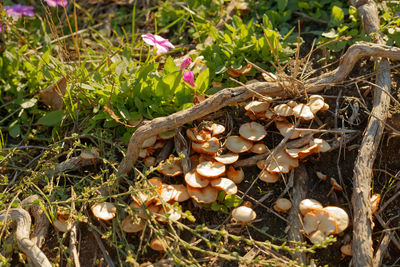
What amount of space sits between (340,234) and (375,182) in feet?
1.62

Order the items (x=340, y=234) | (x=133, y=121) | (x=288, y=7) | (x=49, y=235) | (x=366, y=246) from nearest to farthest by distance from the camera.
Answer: (x=366, y=246) < (x=340, y=234) < (x=49, y=235) < (x=133, y=121) < (x=288, y=7)

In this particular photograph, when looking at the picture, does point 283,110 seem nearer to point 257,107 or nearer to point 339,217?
point 257,107

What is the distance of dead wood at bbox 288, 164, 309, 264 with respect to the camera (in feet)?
7.70

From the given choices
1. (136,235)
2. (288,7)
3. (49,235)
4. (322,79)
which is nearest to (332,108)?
(322,79)

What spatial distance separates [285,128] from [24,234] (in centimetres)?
175

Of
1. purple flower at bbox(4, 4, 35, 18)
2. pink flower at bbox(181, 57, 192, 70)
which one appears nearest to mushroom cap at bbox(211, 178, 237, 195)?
pink flower at bbox(181, 57, 192, 70)

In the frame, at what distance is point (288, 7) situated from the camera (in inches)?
151

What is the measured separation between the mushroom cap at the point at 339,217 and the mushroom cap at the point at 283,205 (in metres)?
0.24

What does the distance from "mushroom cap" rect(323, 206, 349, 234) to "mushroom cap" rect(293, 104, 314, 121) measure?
611 mm

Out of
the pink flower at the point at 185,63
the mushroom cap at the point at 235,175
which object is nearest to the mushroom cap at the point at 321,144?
the mushroom cap at the point at 235,175

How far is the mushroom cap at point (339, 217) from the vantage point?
7.62 feet

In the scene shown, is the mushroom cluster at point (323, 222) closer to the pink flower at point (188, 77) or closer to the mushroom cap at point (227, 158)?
the mushroom cap at point (227, 158)

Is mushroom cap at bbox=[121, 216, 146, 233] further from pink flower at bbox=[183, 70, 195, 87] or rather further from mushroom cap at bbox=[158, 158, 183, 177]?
pink flower at bbox=[183, 70, 195, 87]

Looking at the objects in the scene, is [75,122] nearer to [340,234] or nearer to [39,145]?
[39,145]
